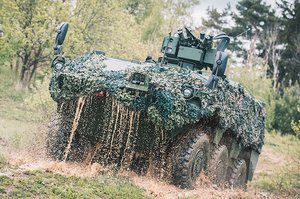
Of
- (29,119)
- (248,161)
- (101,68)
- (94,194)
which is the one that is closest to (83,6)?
(29,119)

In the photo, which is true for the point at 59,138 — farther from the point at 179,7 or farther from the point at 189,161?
the point at 179,7

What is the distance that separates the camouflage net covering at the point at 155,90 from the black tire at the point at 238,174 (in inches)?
86.0

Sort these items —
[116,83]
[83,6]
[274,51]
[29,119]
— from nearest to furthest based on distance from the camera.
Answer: [116,83], [29,119], [83,6], [274,51]

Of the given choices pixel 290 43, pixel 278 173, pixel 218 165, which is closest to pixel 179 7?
pixel 290 43

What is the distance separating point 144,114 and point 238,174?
391 cm

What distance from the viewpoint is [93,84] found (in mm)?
8227

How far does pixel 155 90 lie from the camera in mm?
8086

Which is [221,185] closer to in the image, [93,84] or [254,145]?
[254,145]

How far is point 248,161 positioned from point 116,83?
493 cm

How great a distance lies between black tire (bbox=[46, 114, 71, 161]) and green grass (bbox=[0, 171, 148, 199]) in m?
1.45

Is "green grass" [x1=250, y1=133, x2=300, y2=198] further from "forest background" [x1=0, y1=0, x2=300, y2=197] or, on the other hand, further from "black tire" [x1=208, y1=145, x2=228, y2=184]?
"black tire" [x1=208, y1=145, x2=228, y2=184]

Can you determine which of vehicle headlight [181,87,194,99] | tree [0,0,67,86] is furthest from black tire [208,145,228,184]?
tree [0,0,67,86]

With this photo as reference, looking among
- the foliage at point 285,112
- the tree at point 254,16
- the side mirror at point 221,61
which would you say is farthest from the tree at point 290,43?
the side mirror at point 221,61

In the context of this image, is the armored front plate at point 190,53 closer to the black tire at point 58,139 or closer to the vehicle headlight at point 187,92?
the vehicle headlight at point 187,92
